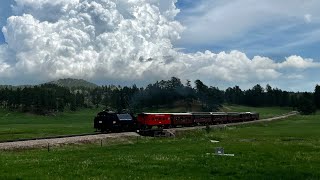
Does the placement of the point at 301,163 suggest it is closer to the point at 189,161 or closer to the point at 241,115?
the point at 189,161

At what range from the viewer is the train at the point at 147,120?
229ft

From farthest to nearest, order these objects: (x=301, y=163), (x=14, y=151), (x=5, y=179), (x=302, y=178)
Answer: (x=14, y=151), (x=301, y=163), (x=302, y=178), (x=5, y=179)

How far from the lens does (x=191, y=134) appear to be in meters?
71.9

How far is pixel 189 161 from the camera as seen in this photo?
90.3 ft

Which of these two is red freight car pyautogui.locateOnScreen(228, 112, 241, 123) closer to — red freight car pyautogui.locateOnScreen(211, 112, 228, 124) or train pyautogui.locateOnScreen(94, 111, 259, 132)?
red freight car pyautogui.locateOnScreen(211, 112, 228, 124)

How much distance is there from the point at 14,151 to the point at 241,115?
106783 mm

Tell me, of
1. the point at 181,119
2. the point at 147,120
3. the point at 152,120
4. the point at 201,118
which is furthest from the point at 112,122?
the point at 201,118

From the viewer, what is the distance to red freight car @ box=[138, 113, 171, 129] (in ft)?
263

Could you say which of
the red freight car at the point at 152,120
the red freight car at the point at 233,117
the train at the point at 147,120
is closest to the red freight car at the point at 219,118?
the train at the point at 147,120

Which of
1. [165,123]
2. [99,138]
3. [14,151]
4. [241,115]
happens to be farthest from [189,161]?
[241,115]

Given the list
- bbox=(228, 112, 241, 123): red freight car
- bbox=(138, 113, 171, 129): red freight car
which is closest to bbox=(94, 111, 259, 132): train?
bbox=(138, 113, 171, 129): red freight car

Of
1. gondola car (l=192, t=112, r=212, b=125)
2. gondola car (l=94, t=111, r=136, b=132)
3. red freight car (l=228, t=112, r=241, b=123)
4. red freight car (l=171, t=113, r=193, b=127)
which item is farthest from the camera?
red freight car (l=228, t=112, r=241, b=123)

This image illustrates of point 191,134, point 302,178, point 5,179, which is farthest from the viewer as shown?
point 191,134

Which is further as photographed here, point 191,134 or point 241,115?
point 241,115
